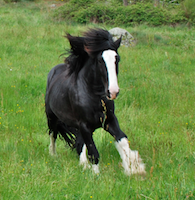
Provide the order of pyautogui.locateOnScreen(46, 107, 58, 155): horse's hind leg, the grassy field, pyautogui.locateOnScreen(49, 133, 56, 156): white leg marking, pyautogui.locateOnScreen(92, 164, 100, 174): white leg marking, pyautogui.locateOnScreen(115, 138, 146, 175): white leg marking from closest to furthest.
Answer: the grassy field < pyautogui.locateOnScreen(115, 138, 146, 175): white leg marking < pyautogui.locateOnScreen(92, 164, 100, 174): white leg marking < pyautogui.locateOnScreen(49, 133, 56, 156): white leg marking < pyautogui.locateOnScreen(46, 107, 58, 155): horse's hind leg

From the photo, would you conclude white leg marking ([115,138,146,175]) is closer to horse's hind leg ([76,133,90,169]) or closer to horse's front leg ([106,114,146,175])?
horse's front leg ([106,114,146,175])

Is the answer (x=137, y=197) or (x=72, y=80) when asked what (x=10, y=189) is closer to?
(x=137, y=197)

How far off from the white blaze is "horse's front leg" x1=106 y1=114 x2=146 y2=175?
56 centimetres

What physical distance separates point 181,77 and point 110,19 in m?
11.7

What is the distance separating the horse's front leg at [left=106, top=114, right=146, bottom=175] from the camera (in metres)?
3.52

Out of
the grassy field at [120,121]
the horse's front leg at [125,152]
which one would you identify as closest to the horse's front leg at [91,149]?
the grassy field at [120,121]

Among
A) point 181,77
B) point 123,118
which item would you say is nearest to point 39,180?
point 123,118

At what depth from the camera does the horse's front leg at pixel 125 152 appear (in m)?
3.52

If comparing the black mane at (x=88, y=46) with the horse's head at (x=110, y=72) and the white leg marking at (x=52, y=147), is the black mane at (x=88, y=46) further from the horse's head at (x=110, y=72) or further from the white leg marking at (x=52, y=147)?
the white leg marking at (x=52, y=147)

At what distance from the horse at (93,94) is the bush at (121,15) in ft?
50.6

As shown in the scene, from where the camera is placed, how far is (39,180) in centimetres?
321

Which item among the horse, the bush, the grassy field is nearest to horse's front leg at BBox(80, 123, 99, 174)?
the horse

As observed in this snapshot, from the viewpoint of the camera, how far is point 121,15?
1931cm

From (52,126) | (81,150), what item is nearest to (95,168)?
(81,150)
